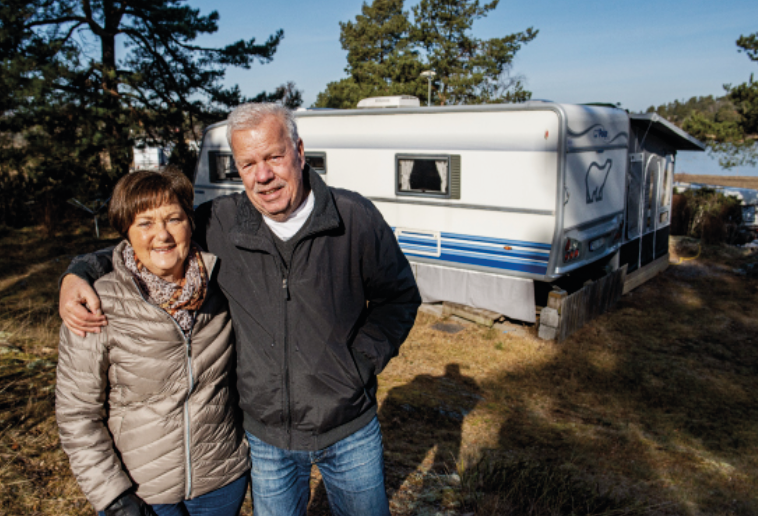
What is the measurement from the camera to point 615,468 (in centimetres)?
389

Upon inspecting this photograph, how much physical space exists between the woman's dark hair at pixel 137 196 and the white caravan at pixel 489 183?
16.3 feet

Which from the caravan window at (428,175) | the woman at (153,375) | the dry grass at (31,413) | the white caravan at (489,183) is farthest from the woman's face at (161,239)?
the caravan window at (428,175)

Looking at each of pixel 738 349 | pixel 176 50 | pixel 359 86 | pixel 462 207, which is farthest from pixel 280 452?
pixel 359 86

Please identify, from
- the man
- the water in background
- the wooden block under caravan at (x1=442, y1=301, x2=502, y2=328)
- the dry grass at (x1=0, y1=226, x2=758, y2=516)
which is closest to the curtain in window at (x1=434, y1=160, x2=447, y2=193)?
the wooden block under caravan at (x1=442, y1=301, x2=502, y2=328)

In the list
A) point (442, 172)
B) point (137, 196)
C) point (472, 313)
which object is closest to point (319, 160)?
point (442, 172)

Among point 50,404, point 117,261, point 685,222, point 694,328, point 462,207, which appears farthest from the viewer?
point 685,222

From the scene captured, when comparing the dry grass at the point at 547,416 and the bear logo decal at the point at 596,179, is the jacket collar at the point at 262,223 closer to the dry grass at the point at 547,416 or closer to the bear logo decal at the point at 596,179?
the dry grass at the point at 547,416

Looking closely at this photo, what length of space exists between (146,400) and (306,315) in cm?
57

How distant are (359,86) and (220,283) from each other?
23.9 m

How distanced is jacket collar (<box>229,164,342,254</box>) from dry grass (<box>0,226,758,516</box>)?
1960 mm

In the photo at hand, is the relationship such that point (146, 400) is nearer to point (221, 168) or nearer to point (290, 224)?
point (290, 224)

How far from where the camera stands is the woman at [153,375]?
167 centimetres

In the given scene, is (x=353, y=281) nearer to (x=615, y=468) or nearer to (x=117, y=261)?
(x=117, y=261)

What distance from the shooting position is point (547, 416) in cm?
486
